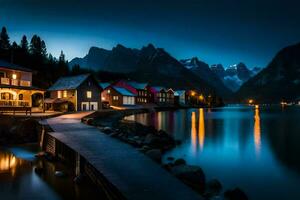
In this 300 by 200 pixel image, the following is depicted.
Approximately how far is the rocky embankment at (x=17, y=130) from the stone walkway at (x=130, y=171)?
35.2 ft

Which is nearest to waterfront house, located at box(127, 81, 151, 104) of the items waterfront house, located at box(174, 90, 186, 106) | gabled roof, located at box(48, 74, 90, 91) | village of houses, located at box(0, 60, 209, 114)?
village of houses, located at box(0, 60, 209, 114)

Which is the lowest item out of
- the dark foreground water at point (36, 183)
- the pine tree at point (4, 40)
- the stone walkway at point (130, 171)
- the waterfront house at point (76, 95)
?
the dark foreground water at point (36, 183)

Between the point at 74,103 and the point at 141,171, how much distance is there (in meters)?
43.3

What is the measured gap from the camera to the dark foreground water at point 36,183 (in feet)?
45.8

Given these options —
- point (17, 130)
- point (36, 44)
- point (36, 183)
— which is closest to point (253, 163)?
point (36, 183)

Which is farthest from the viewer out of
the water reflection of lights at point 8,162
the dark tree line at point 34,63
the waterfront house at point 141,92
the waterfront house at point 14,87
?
the waterfront house at point 141,92

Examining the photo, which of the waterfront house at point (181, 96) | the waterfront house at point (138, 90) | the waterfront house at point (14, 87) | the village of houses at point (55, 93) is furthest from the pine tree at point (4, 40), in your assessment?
the waterfront house at point (181, 96)

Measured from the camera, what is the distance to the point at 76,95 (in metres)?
53.2

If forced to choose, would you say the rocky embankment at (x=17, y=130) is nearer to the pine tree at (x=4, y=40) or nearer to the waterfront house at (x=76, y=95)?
the waterfront house at (x=76, y=95)

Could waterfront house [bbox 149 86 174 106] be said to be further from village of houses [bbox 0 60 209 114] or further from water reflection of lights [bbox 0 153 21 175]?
water reflection of lights [bbox 0 153 21 175]

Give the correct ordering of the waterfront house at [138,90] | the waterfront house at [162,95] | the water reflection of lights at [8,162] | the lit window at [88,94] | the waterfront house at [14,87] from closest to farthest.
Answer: the water reflection of lights at [8,162], the waterfront house at [14,87], the lit window at [88,94], the waterfront house at [138,90], the waterfront house at [162,95]

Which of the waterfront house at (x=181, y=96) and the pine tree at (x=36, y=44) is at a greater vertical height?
the pine tree at (x=36, y=44)

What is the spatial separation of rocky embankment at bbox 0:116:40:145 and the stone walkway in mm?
10718

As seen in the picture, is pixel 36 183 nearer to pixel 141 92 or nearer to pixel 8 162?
pixel 8 162
